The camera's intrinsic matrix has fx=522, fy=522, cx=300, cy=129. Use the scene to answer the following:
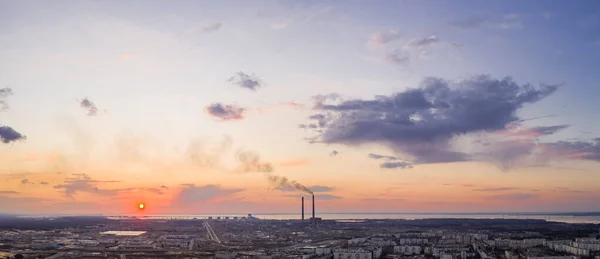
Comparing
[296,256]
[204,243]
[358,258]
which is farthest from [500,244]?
[204,243]

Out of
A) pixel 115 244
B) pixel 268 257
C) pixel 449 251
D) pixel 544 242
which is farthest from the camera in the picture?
pixel 115 244

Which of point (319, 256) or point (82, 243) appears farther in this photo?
point (82, 243)

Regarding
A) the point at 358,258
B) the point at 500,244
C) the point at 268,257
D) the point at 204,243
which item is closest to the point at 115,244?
the point at 204,243

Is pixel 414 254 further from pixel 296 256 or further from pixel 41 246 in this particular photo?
pixel 41 246

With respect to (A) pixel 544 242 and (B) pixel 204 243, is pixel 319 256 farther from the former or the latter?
(A) pixel 544 242

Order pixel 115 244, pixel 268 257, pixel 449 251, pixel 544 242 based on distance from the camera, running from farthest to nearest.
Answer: pixel 115 244, pixel 544 242, pixel 449 251, pixel 268 257

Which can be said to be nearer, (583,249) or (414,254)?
(583,249)

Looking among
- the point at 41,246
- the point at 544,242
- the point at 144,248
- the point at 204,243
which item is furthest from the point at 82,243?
the point at 544,242
